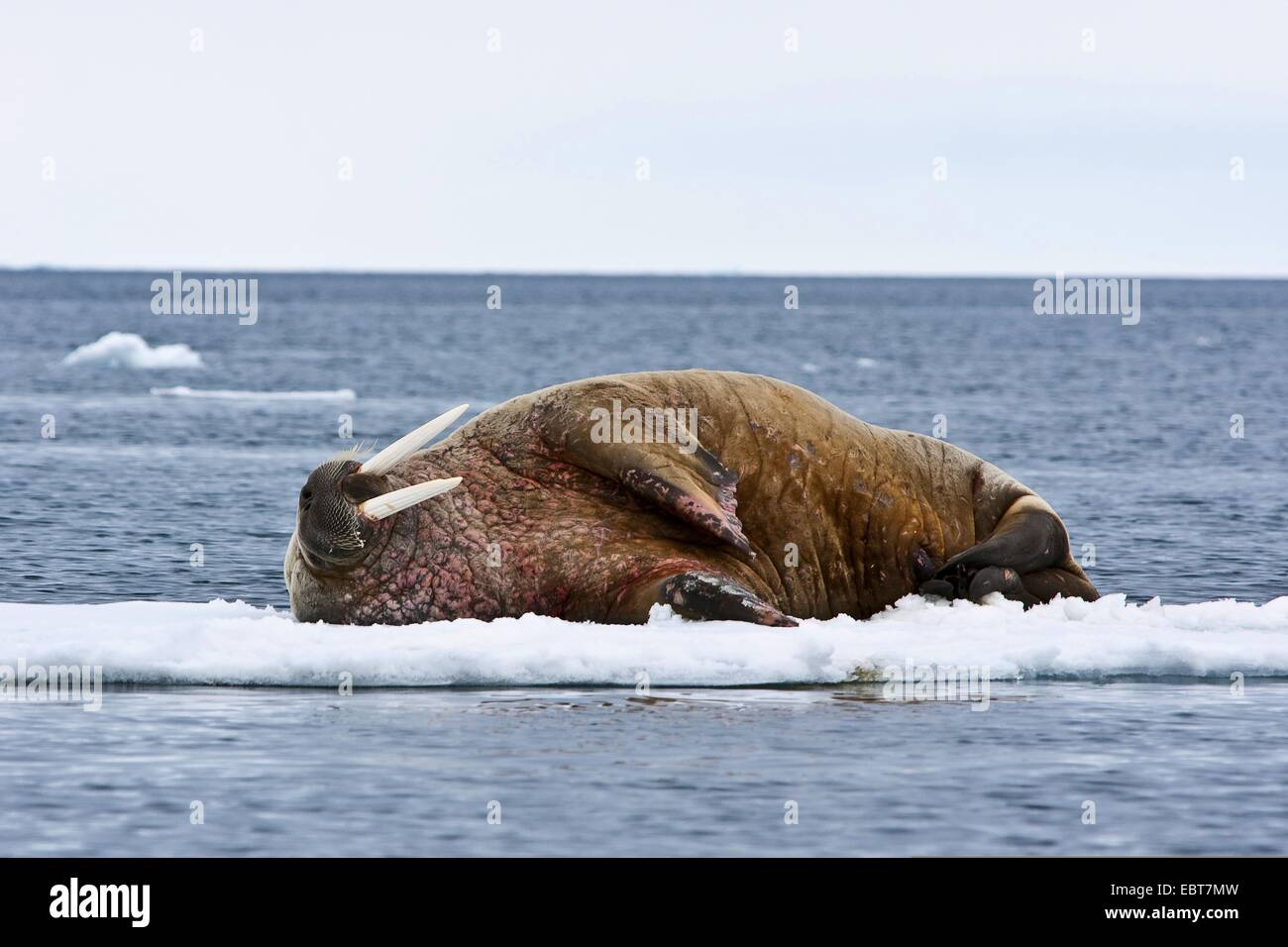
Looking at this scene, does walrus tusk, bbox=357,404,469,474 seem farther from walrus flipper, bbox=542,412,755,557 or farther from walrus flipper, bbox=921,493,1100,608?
walrus flipper, bbox=921,493,1100,608

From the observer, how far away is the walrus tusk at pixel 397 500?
988cm

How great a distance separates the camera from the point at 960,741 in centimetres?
799

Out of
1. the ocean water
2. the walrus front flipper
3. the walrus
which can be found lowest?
the ocean water

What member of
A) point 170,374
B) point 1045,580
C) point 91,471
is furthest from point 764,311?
point 1045,580

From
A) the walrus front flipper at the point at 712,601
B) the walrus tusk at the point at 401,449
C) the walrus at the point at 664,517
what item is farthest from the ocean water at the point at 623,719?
the walrus tusk at the point at 401,449

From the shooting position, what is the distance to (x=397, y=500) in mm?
9914

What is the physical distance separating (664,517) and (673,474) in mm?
260

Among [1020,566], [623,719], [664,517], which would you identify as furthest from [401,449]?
[1020,566]

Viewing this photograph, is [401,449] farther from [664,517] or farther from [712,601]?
[712,601]

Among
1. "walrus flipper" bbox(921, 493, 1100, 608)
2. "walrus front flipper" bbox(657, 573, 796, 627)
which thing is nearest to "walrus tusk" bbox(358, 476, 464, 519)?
"walrus front flipper" bbox(657, 573, 796, 627)

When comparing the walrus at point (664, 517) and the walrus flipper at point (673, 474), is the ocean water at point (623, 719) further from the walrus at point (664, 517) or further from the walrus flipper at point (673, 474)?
the walrus flipper at point (673, 474)

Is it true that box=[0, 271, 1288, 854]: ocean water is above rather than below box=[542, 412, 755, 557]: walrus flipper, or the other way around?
below

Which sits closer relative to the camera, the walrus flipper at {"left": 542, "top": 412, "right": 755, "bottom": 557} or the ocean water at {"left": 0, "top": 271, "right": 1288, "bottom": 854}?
the ocean water at {"left": 0, "top": 271, "right": 1288, "bottom": 854}

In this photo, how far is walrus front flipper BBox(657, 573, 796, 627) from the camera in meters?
9.78
